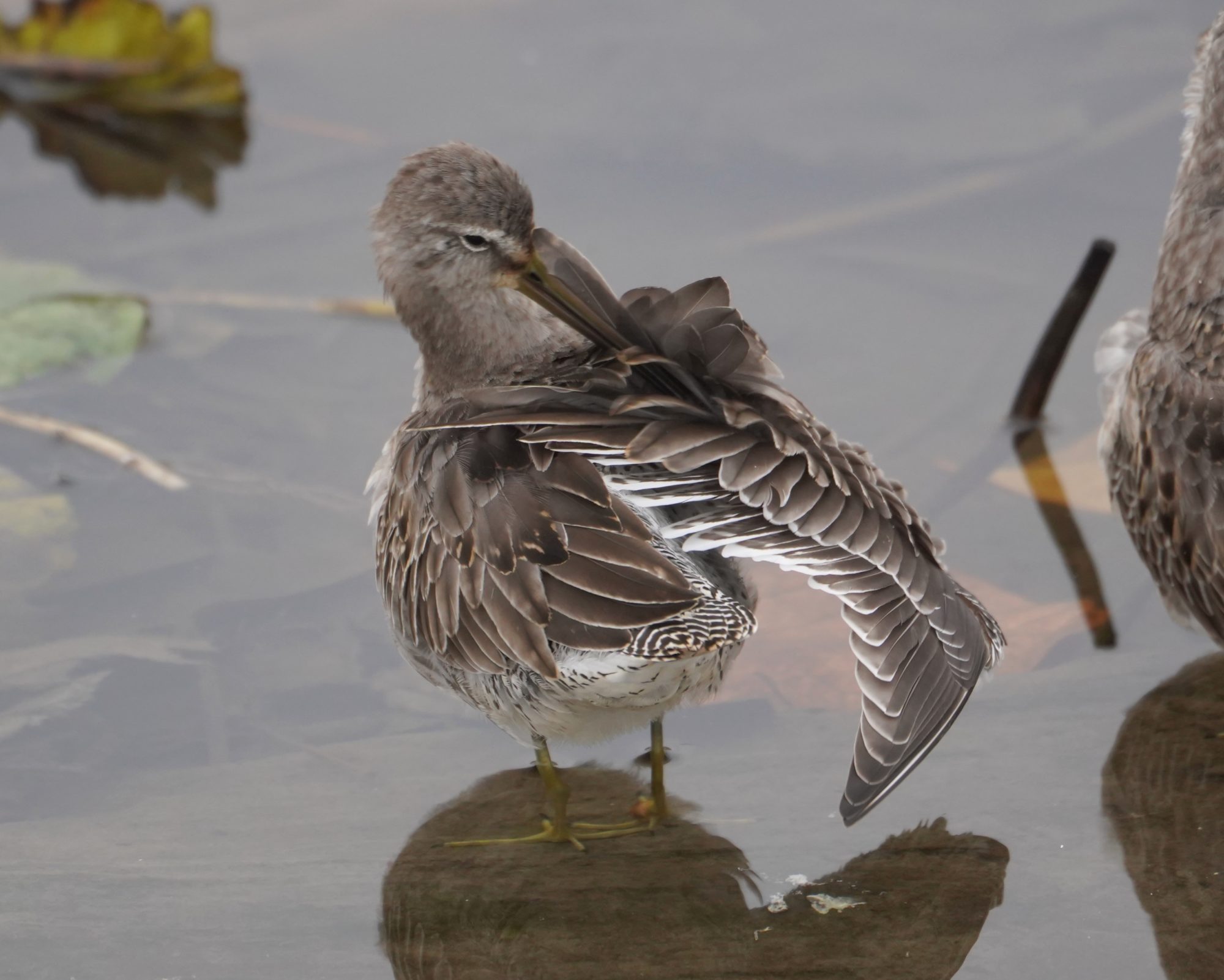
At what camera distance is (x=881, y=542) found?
9.99 feet

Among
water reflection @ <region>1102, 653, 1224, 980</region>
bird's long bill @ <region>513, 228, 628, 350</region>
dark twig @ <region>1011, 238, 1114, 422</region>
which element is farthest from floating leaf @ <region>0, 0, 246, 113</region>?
water reflection @ <region>1102, 653, 1224, 980</region>

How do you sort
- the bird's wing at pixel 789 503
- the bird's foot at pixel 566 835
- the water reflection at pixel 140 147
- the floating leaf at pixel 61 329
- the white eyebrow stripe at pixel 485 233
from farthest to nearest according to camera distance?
1. the water reflection at pixel 140 147
2. the floating leaf at pixel 61 329
3. the white eyebrow stripe at pixel 485 233
4. the bird's foot at pixel 566 835
5. the bird's wing at pixel 789 503

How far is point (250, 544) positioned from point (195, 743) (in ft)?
2.83

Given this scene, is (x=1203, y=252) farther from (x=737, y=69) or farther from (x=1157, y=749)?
(x=737, y=69)

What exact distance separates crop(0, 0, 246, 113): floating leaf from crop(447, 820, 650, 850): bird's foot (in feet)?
13.7

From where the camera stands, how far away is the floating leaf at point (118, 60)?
6.42m

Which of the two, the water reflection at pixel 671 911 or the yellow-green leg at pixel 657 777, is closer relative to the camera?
the water reflection at pixel 671 911

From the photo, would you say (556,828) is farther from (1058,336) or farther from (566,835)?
(1058,336)

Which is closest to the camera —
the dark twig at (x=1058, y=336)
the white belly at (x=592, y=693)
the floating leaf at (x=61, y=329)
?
the white belly at (x=592, y=693)

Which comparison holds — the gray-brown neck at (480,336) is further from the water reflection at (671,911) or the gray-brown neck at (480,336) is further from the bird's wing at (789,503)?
the water reflection at (671,911)

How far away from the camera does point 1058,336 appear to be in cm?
481

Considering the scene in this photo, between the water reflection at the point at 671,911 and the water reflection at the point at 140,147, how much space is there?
12.3ft

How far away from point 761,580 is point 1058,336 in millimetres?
1227

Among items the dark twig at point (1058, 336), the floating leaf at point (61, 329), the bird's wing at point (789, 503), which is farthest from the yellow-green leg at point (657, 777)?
the floating leaf at point (61, 329)
